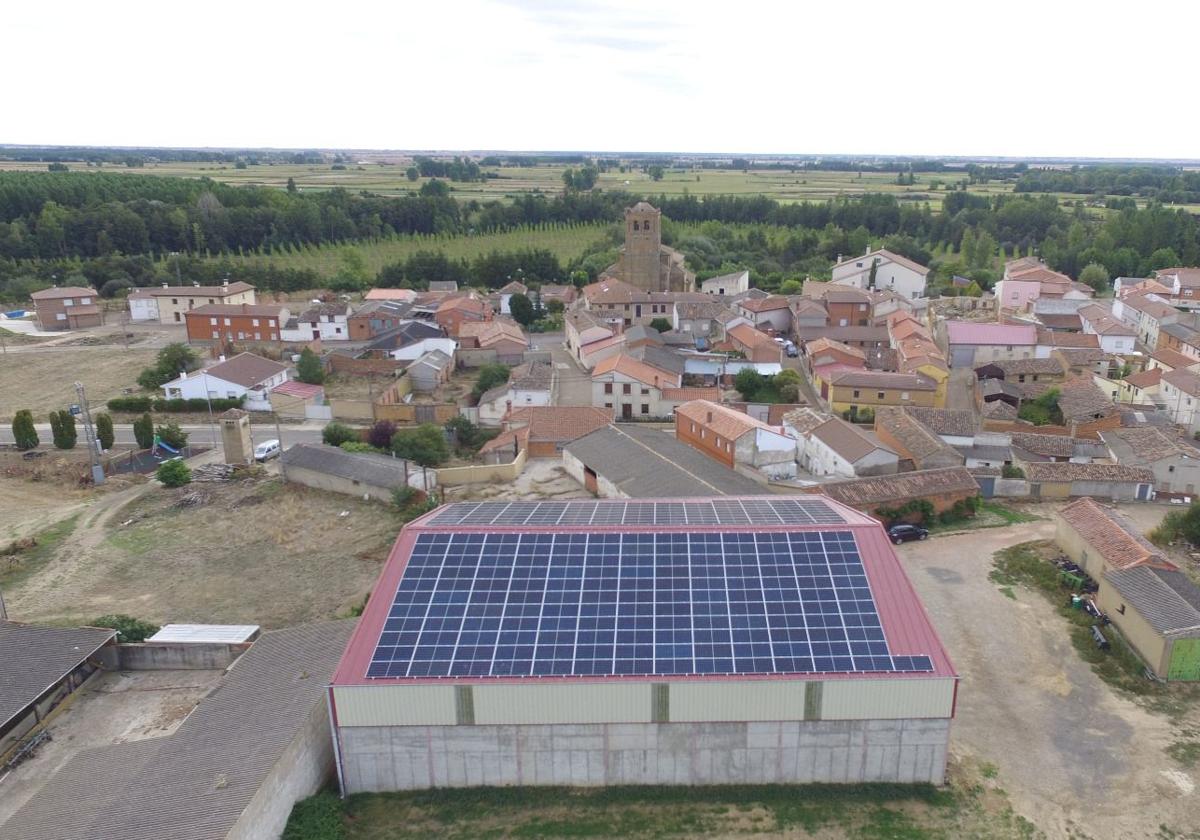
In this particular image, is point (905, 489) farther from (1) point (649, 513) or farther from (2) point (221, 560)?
(2) point (221, 560)

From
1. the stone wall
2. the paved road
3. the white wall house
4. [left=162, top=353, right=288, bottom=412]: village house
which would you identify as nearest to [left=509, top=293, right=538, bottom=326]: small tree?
the white wall house

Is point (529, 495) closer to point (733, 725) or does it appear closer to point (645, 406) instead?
point (645, 406)

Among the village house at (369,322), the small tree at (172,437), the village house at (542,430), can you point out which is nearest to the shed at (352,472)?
the village house at (542,430)

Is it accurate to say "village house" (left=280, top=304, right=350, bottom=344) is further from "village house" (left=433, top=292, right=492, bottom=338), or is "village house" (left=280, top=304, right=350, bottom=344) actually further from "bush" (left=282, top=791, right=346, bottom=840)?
"bush" (left=282, top=791, right=346, bottom=840)

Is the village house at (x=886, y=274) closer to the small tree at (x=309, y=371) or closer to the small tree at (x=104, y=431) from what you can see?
the small tree at (x=309, y=371)

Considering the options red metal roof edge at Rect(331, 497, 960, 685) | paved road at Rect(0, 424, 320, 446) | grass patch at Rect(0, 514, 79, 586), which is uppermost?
red metal roof edge at Rect(331, 497, 960, 685)

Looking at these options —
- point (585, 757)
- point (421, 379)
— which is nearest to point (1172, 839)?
point (585, 757)

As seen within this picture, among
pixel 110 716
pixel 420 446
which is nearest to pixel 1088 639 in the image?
pixel 110 716

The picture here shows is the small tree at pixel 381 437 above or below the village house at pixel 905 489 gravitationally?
below
